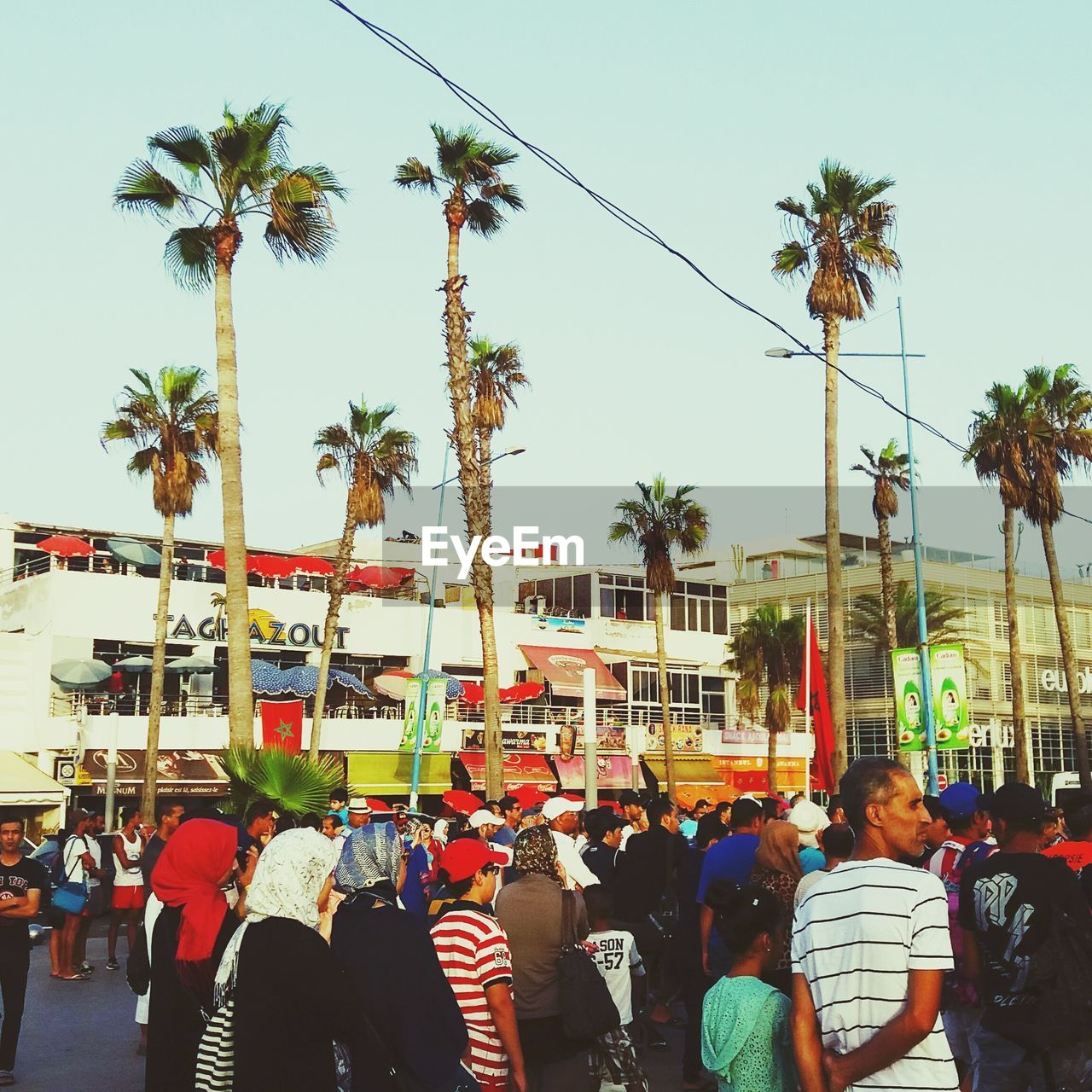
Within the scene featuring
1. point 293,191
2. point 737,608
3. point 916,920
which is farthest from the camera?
point 737,608

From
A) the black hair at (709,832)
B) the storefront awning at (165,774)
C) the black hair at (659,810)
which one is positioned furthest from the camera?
the storefront awning at (165,774)

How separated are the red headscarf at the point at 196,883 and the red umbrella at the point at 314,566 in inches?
1631

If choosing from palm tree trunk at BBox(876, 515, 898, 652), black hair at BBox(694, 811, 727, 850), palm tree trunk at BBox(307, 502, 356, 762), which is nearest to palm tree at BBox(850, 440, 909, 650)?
palm tree trunk at BBox(876, 515, 898, 652)

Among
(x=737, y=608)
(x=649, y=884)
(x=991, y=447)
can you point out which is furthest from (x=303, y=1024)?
(x=737, y=608)

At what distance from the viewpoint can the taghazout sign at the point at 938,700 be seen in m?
23.6

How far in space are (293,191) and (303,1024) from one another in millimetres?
18737

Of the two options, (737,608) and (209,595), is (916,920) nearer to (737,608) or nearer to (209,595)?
(209,595)

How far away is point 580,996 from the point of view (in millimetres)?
6031

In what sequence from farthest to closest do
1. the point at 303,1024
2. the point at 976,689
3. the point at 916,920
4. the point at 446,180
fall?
1. the point at 976,689
2. the point at 446,180
3. the point at 303,1024
4. the point at 916,920

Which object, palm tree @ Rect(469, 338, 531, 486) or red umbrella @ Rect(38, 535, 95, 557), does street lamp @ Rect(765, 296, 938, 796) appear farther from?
red umbrella @ Rect(38, 535, 95, 557)

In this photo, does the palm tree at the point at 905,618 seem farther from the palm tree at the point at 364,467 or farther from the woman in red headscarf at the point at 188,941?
the woman in red headscarf at the point at 188,941

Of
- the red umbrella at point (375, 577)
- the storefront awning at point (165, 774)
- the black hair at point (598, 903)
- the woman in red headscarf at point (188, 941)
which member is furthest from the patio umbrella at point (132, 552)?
the woman in red headscarf at point (188, 941)

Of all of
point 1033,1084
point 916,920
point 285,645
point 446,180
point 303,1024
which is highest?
point 446,180

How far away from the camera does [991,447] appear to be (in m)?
39.2
